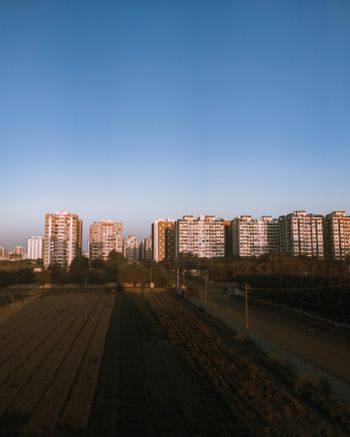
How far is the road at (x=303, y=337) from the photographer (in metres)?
15.3

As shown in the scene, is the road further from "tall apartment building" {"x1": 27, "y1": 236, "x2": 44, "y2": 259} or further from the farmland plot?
"tall apartment building" {"x1": 27, "y1": 236, "x2": 44, "y2": 259}

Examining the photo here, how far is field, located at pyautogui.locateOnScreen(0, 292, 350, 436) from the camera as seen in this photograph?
A: 911cm

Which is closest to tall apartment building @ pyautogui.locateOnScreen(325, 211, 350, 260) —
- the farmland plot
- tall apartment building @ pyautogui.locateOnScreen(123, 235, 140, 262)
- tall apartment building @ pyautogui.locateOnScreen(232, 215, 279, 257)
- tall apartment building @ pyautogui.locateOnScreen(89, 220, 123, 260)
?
tall apartment building @ pyautogui.locateOnScreen(232, 215, 279, 257)

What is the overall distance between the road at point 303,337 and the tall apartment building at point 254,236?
57215mm

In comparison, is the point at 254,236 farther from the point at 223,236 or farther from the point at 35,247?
the point at 35,247

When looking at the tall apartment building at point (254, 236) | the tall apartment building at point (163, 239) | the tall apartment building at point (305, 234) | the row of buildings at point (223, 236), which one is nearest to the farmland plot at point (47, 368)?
the row of buildings at point (223, 236)

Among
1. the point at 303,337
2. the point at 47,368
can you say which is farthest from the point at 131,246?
the point at 47,368

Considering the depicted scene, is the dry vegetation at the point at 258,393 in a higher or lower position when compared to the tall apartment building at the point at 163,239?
lower

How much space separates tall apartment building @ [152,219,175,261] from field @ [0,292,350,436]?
8031cm

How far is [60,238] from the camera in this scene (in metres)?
90.0

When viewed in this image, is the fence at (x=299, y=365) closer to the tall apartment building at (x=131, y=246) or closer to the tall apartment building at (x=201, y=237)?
the tall apartment building at (x=201, y=237)

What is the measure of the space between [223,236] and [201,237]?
216 inches

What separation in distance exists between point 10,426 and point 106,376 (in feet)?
15.3

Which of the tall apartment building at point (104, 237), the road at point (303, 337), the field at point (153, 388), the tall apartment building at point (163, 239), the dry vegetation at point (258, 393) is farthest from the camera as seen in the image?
the tall apartment building at point (104, 237)
